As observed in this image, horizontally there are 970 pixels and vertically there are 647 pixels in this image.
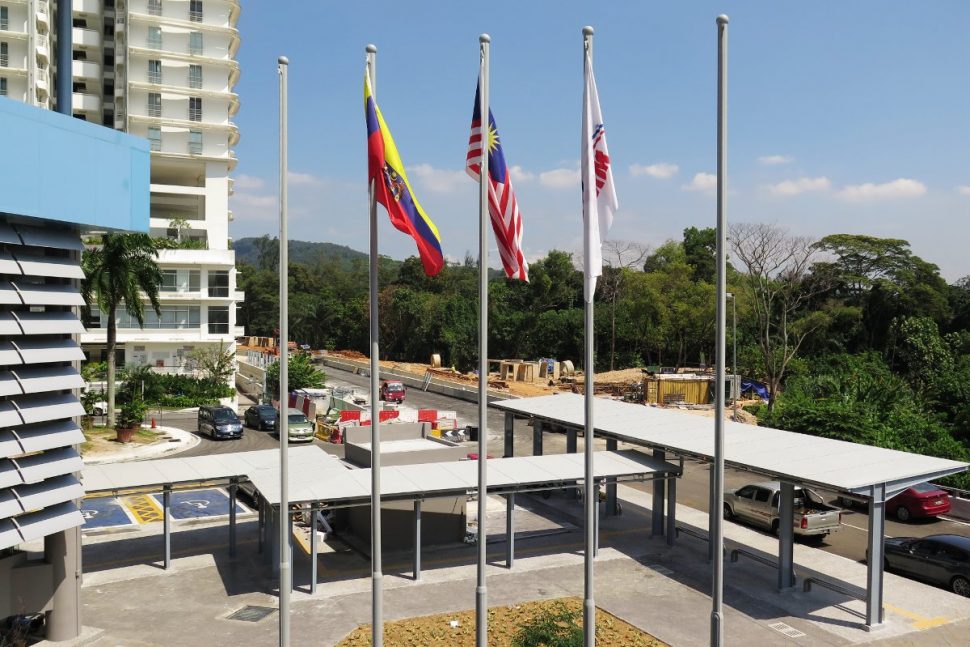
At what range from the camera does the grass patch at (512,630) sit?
49.6 feet

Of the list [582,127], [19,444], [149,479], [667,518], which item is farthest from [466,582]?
[582,127]

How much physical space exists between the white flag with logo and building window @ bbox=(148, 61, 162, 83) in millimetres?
59702

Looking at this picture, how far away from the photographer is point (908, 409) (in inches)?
1385

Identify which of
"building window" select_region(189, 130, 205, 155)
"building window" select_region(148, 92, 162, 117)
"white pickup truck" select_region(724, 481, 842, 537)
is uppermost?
"building window" select_region(148, 92, 162, 117)

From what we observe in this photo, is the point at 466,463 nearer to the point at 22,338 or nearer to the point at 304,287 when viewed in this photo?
the point at 22,338

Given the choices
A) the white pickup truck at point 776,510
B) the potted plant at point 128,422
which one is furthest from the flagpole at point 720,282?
the potted plant at point 128,422

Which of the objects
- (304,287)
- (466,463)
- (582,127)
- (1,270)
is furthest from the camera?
(304,287)

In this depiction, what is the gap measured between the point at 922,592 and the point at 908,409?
18.2 meters

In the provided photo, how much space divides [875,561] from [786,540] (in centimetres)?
245

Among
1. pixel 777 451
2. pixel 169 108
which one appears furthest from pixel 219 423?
pixel 169 108

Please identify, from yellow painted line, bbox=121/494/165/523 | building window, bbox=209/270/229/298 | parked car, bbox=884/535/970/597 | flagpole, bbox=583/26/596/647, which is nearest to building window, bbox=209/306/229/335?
building window, bbox=209/270/229/298

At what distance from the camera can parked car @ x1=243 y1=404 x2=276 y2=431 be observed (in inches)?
1747

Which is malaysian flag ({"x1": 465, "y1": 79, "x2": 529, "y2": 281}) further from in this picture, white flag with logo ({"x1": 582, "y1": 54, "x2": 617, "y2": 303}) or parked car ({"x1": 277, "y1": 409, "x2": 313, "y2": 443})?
parked car ({"x1": 277, "y1": 409, "x2": 313, "y2": 443})

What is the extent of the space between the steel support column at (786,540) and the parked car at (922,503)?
8150mm
